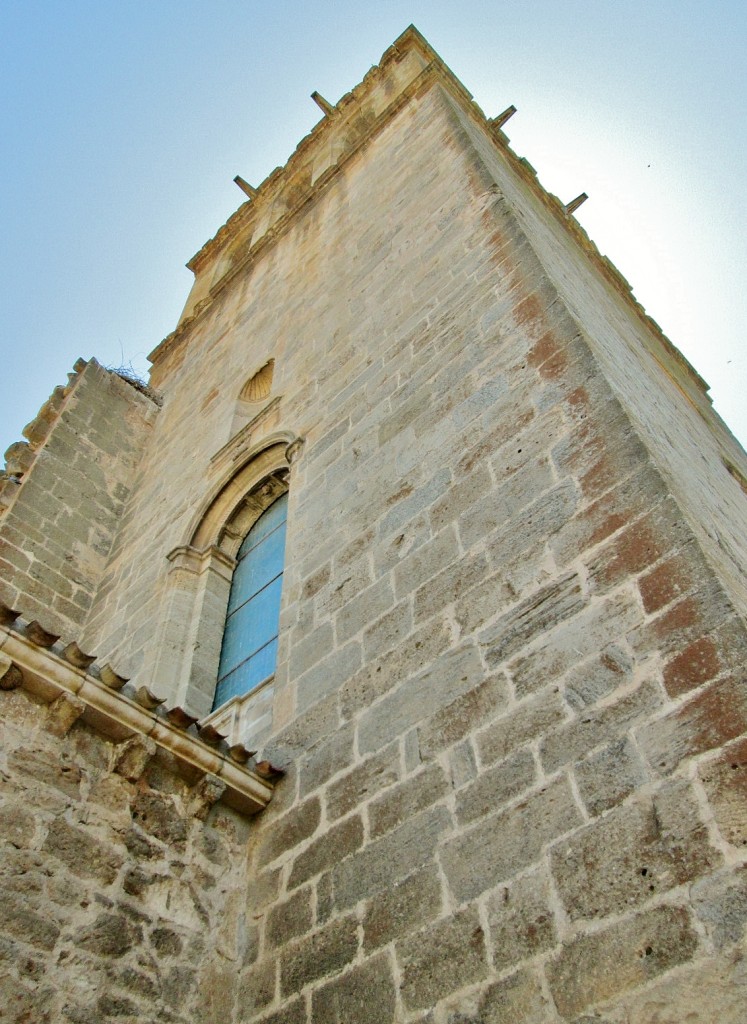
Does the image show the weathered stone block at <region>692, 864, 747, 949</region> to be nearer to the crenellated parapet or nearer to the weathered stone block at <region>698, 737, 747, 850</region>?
the weathered stone block at <region>698, 737, 747, 850</region>

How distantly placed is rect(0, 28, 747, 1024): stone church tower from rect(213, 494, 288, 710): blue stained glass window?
27mm

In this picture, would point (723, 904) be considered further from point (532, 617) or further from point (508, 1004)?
point (532, 617)

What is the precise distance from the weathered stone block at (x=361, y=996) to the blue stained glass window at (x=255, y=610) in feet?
7.30

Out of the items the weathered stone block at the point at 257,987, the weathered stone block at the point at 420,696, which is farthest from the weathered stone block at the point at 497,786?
the weathered stone block at the point at 257,987

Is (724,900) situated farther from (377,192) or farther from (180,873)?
(377,192)

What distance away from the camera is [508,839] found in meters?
3.00

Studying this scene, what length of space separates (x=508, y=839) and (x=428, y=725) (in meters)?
0.70

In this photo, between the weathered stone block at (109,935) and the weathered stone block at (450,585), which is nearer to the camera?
the weathered stone block at (109,935)

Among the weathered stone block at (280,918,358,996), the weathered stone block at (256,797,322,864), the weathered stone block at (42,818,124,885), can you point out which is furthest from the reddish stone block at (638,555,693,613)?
the weathered stone block at (42,818,124,885)

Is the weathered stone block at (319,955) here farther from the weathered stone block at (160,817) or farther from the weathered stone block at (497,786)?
the weathered stone block at (160,817)

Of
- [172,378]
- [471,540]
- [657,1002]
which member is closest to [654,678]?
[657,1002]

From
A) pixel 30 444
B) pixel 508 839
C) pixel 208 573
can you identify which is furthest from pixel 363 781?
pixel 30 444

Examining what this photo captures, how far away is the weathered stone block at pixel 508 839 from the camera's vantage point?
9.49ft

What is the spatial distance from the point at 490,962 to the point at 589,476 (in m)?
1.85
